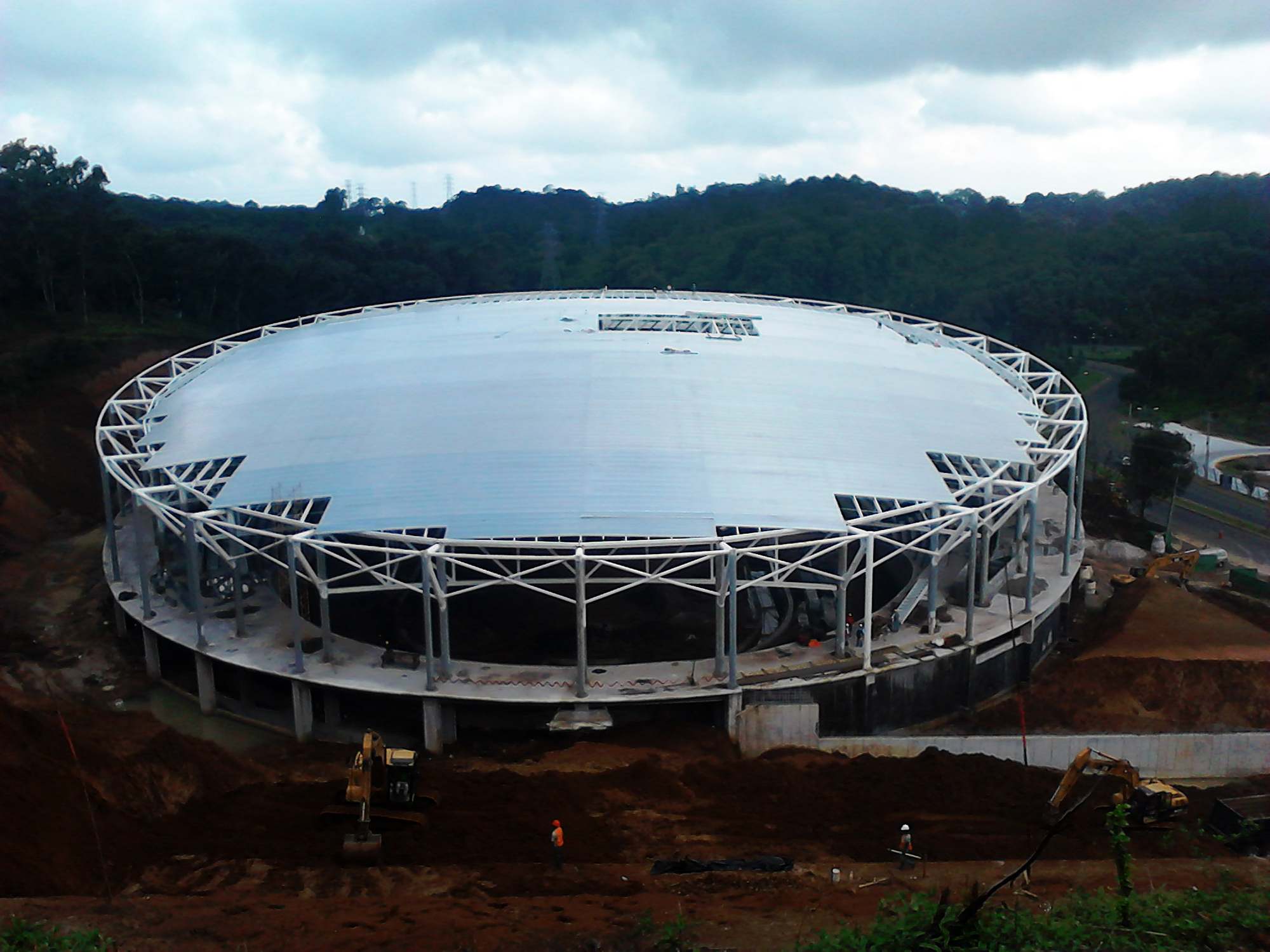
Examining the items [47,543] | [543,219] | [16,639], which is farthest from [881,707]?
[543,219]

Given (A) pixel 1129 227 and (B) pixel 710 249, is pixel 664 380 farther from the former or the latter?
(A) pixel 1129 227

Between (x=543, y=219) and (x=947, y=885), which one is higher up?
(x=543, y=219)

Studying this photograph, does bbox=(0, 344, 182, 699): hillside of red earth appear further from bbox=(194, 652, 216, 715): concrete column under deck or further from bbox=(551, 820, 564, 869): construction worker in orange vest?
bbox=(551, 820, 564, 869): construction worker in orange vest

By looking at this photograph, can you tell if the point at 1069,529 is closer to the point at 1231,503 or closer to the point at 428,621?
the point at 428,621

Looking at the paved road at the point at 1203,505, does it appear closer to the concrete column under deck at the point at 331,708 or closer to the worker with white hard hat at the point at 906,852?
the worker with white hard hat at the point at 906,852

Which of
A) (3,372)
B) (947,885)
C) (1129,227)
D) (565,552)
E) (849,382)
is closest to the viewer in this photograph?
(947,885)

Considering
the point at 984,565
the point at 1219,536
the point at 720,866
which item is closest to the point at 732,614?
the point at 720,866
